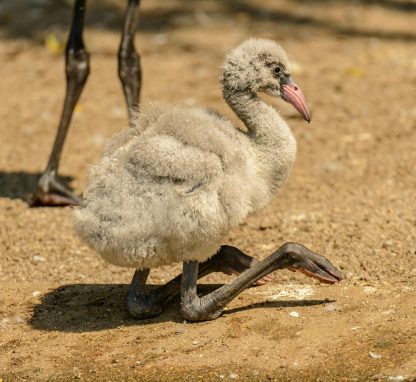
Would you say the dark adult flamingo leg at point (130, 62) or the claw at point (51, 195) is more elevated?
the dark adult flamingo leg at point (130, 62)

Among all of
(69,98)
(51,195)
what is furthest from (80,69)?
(51,195)

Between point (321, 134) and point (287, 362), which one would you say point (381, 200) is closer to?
point (321, 134)

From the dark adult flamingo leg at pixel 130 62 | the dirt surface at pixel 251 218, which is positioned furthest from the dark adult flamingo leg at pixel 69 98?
the dark adult flamingo leg at pixel 130 62

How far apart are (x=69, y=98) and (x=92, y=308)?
2160 mm

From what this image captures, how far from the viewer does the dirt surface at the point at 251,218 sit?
4.58m

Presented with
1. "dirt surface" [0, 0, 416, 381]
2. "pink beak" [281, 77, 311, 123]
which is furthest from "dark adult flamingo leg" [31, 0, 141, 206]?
"pink beak" [281, 77, 311, 123]

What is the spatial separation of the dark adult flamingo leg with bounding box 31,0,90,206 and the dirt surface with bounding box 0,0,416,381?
5.5 inches

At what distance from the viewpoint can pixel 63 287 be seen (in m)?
5.67

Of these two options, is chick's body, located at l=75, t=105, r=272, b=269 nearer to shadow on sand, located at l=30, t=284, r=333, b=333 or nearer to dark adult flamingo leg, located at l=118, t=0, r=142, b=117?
shadow on sand, located at l=30, t=284, r=333, b=333

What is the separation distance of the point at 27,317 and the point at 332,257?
1.83 meters

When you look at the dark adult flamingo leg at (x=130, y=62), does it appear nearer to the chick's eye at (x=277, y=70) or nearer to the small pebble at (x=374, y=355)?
the chick's eye at (x=277, y=70)

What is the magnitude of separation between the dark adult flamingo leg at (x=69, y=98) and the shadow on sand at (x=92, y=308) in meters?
1.52

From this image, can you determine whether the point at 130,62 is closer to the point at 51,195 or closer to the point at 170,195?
the point at 51,195

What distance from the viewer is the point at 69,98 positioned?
7.02 metres
